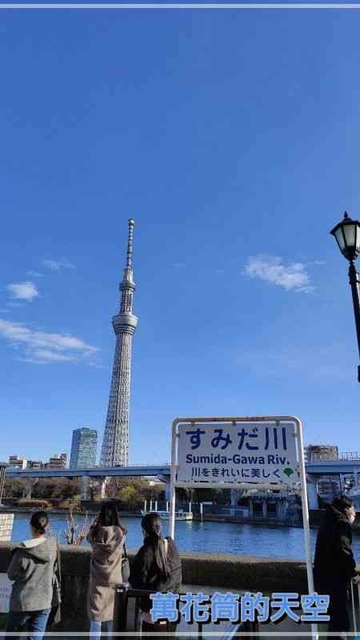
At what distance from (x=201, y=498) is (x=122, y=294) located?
5554 cm

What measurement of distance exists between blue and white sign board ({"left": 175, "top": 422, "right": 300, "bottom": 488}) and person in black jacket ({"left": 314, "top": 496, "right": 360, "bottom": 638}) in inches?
17.7

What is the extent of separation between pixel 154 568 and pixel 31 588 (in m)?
0.83

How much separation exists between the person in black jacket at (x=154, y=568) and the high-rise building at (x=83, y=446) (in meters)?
189

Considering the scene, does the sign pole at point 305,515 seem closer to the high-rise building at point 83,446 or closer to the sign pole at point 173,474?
the sign pole at point 173,474

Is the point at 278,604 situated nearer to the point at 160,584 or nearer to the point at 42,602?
the point at 160,584

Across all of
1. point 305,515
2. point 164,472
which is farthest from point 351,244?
point 164,472

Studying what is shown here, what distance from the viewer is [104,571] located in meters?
3.18

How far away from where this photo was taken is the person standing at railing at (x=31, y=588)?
305cm

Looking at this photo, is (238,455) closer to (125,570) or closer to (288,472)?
(288,472)

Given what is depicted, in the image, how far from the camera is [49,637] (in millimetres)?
3615

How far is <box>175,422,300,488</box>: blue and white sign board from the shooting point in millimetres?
3924

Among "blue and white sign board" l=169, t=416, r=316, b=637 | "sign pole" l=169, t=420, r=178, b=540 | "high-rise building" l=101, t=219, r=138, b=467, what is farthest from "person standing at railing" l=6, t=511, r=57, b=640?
"high-rise building" l=101, t=219, r=138, b=467

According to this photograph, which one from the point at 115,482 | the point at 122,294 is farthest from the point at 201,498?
the point at 122,294

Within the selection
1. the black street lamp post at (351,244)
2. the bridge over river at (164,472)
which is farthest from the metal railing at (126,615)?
the bridge over river at (164,472)
